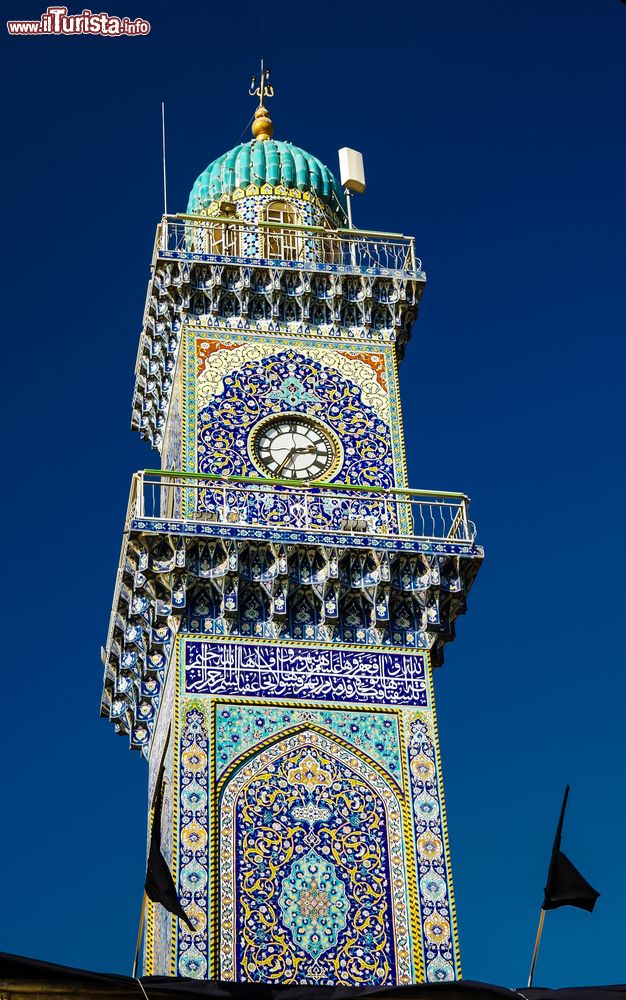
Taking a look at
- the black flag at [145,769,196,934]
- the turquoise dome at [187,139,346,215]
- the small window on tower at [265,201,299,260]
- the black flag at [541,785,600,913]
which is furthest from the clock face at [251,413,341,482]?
the black flag at [541,785,600,913]

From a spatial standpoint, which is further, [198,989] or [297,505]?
[297,505]

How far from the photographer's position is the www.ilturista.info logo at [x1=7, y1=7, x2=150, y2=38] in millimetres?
28344

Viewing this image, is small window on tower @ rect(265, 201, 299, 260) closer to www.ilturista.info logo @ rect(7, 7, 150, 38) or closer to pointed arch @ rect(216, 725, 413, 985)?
www.ilturista.info logo @ rect(7, 7, 150, 38)

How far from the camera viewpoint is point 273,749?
2264 cm

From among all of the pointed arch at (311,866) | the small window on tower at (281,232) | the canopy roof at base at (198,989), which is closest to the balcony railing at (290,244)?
the small window on tower at (281,232)

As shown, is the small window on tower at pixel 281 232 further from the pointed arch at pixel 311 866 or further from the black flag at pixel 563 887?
the black flag at pixel 563 887

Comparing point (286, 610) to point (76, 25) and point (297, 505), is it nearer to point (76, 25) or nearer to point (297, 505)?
point (297, 505)

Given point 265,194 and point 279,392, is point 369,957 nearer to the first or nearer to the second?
point 279,392

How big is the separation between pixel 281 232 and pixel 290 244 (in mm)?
242

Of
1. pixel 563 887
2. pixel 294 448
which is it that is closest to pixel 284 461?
pixel 294 448

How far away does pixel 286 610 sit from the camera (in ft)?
77.6

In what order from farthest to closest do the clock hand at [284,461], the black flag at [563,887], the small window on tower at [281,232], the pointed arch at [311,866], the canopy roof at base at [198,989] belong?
the small window on tower at [281,232], the clock hand at [284,461], the pointed arch at [311,866], the black flag at [563,887], the canopy roof at base at [198,989]

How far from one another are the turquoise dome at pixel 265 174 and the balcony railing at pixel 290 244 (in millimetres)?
935

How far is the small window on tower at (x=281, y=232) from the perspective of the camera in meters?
27.8
